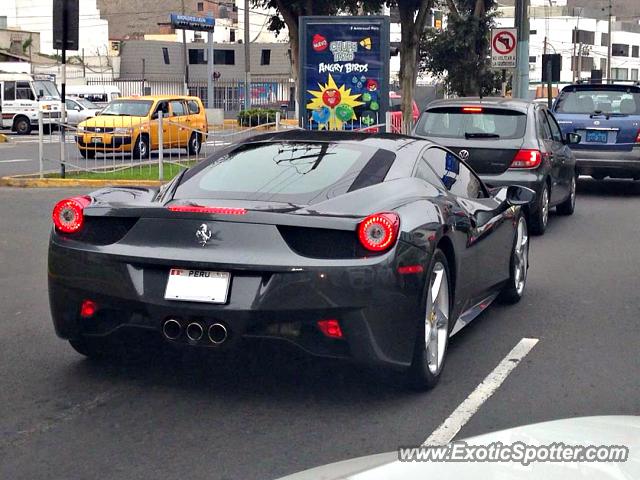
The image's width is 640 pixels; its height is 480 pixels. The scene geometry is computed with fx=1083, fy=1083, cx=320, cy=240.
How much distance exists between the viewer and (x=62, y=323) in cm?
592

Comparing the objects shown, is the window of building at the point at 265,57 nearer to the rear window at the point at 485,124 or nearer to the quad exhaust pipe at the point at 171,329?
the rear window at the point at 485,124

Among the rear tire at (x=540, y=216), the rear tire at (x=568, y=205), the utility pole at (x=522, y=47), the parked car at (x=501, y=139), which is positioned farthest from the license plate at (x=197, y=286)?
the utility pole at (x=522, y=47)

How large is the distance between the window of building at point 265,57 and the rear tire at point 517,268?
235ft

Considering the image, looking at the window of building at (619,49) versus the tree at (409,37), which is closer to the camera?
the tree at (409,37)

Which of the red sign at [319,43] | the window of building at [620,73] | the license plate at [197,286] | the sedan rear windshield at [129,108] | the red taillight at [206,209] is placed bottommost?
the license plate at [197,286]

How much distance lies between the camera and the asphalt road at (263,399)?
4840 millimetres

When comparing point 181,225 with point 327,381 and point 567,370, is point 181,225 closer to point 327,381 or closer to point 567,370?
point 327,381

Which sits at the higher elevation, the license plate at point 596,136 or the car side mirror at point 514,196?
the license plate at point 596,136

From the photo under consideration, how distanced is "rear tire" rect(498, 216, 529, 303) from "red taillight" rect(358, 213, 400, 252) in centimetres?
292

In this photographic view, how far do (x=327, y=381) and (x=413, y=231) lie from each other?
3.38 feet

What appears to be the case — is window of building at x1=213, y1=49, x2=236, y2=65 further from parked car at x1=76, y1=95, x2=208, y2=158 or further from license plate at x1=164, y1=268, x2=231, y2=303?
license plate at x1=164, y1=268, x2=231, y2=303

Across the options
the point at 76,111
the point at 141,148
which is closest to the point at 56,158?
the point at 141,148

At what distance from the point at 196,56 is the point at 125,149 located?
5467 cm

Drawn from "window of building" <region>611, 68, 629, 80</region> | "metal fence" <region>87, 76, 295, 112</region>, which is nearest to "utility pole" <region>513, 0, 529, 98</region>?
"metal fence" <region>87, 76, 295, 112</region>
